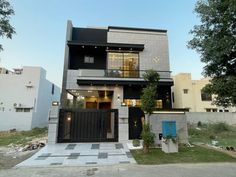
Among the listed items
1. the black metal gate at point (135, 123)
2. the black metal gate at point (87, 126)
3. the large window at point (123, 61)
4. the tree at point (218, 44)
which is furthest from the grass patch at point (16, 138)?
the tree at point (218, 44)

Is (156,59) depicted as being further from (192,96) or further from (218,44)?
(192,96)

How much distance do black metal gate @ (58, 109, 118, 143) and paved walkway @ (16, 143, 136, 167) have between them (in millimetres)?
1595

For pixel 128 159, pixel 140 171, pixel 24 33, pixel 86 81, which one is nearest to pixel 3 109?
pixel 24 33

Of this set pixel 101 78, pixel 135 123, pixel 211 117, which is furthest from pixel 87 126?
pixel 211 117

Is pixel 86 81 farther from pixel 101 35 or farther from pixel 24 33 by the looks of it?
pixel 24 33

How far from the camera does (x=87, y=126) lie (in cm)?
1016

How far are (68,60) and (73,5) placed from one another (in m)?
4.80

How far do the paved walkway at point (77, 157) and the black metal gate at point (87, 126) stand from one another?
1.59 meters

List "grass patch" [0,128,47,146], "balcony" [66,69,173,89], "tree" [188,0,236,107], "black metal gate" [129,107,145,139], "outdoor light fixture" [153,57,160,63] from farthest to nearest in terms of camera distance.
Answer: "outdoor light fixture" [153,57,160,63], "balcony" [66,69,173,89], "grass patch" [0,128,47,146], "black metal gate" [129,107,145,139], "tree" [188,0,236,107]

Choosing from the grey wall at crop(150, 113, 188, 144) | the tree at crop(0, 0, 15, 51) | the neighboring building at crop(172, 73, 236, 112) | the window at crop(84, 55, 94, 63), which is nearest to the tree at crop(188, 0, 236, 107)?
the grey wall at crop(150, 113, 188, 144)

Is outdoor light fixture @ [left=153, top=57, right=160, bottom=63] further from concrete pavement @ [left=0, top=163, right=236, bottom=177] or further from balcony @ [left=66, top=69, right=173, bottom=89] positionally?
concrete pavement @ [left=0, top=163, right=236, bottom=177]

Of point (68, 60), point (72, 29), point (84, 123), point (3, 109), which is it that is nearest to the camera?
point (84, 123)

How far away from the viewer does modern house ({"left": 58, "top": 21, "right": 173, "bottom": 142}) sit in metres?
10.2

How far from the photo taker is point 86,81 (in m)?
13.2
